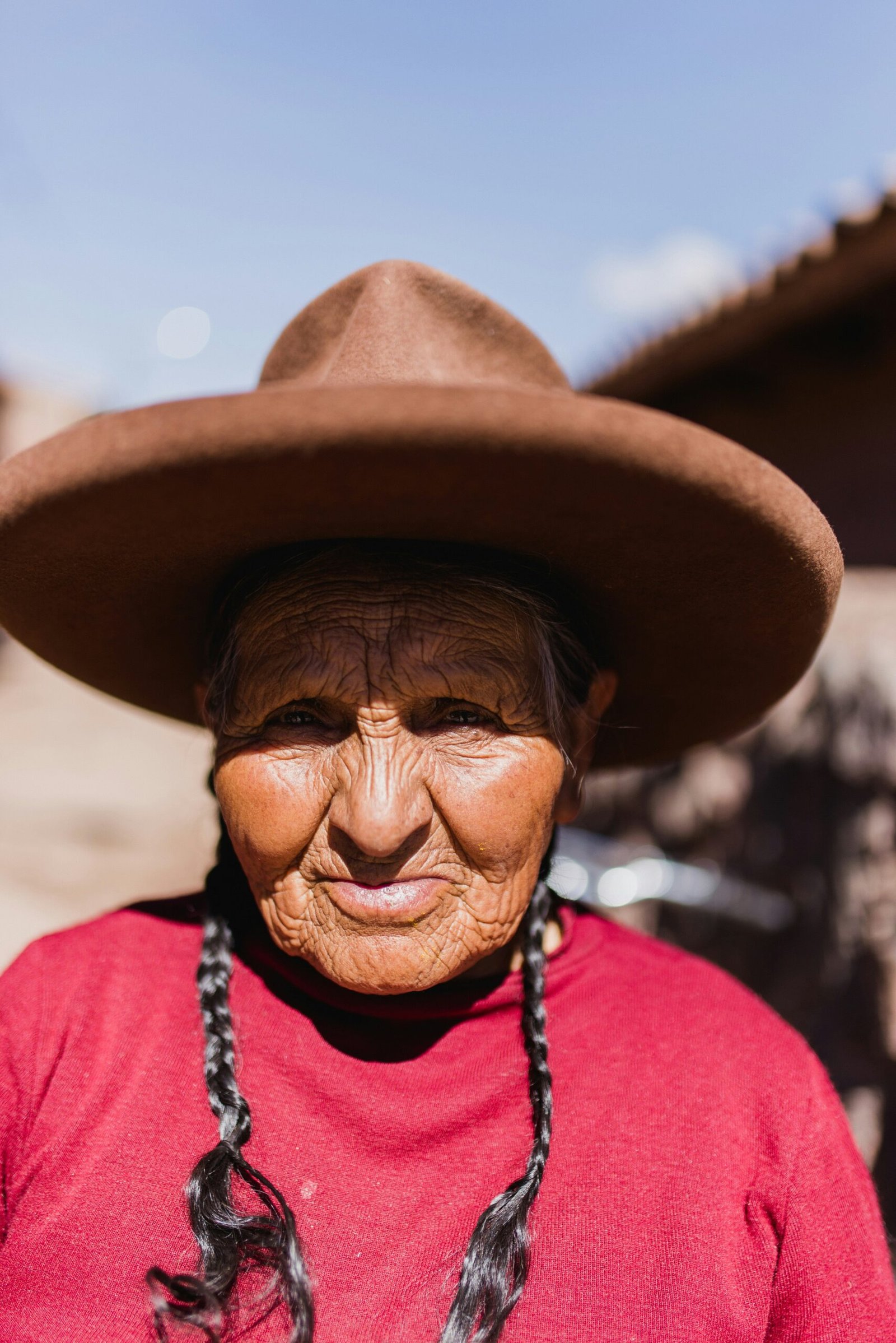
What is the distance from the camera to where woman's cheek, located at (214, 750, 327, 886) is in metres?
1.51

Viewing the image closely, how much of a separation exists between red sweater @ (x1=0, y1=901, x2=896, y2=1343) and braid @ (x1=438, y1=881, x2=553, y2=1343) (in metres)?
0.05

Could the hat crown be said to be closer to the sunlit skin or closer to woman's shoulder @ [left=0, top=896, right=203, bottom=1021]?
the sunlit skin

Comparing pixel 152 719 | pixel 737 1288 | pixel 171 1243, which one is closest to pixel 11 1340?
pixel 171 1243

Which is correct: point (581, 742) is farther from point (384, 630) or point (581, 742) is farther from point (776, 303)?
point (776, 303)

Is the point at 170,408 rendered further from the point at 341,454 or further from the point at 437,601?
the point at 437,601

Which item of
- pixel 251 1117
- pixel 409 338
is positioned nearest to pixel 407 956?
pixel 251 1117

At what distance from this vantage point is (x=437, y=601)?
155 cm

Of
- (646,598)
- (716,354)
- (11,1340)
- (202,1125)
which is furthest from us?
(716,354)

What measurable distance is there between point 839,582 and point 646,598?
0.33 metres

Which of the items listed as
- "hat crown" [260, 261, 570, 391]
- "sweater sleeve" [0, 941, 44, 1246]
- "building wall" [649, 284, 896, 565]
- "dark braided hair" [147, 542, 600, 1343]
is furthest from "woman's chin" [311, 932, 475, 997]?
"building wall" [649, 284, 896, 565]

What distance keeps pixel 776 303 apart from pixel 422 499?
2811mm

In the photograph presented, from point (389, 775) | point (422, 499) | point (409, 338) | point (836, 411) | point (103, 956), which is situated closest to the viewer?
point (422, 499)

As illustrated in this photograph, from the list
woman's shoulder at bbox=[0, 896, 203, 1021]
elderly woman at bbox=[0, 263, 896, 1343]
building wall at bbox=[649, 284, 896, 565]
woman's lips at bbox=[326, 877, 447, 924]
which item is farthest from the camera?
building wall at bbox=[649, 284, 896, 565]

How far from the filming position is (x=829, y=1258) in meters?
1.45
